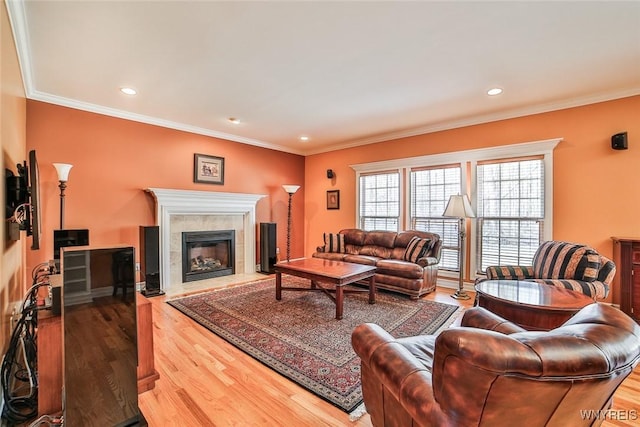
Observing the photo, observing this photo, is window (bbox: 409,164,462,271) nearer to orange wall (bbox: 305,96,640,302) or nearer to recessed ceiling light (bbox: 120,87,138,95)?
→ orange wall (bbox: 305,96,640,302)

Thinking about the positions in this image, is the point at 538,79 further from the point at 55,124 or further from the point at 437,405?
the point at 55,124

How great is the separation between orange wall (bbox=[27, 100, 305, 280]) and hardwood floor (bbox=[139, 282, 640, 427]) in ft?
5.84

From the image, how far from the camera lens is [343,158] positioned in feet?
20.1

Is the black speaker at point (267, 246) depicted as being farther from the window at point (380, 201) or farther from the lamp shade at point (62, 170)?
the lamp shade at point (62, 170)

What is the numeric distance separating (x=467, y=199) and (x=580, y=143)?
1432 mm

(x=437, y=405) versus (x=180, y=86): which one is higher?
(x=180, y=86)

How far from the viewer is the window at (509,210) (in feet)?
13.0

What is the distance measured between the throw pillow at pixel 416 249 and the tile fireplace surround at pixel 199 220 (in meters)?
2.94

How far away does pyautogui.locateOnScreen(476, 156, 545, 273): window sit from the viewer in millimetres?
3969

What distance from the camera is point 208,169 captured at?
16.8ft

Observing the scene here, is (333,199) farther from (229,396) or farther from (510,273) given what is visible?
(229,396)

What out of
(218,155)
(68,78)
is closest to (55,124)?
(68,78)

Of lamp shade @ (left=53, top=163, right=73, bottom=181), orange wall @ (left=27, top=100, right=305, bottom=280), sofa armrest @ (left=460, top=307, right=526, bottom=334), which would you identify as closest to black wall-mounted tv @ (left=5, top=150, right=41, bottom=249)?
orange wall @ (left=27, top=100, right=305, bottom=280)

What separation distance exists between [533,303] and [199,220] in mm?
4669
